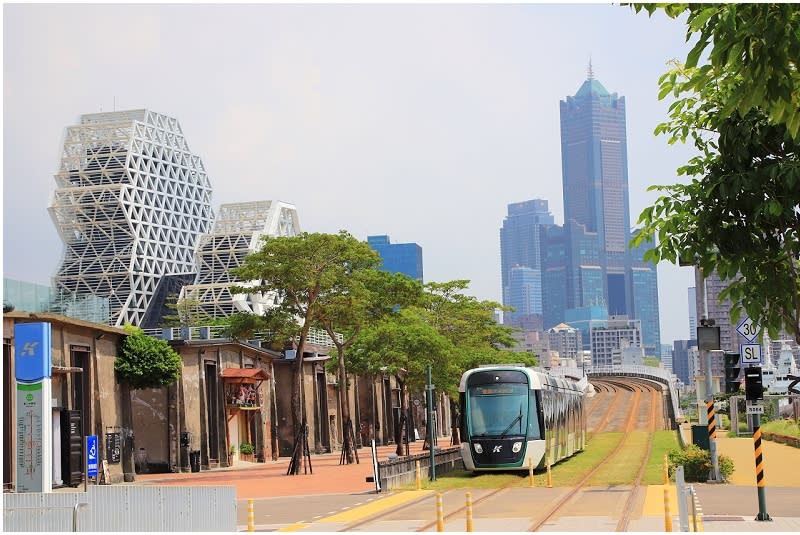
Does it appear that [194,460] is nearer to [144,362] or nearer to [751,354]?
[144,362]

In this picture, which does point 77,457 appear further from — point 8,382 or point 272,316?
point 272,316

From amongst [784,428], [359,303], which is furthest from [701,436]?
[784,428]

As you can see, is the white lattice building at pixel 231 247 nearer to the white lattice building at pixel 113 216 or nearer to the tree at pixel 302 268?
the white lattice building at pixel 113 216

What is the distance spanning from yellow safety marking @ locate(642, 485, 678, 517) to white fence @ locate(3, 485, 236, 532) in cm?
919

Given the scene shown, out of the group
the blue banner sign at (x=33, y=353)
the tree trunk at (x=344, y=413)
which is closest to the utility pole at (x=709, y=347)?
the blue banner sign at (x=33, y=353)

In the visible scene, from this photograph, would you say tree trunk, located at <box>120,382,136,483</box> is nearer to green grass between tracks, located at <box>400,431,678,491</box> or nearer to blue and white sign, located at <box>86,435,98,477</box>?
blue and white sign, located at <box>86,435,98,477</box>

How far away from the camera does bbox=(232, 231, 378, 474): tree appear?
44844 millimetres

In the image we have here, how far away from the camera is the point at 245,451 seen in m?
59.6

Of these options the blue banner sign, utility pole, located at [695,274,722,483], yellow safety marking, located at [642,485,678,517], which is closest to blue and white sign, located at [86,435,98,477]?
the blue banner sign

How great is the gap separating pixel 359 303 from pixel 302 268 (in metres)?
3.87

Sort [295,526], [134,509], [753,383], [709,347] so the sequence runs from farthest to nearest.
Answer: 1. [709,347]
2. [295,526]
3. [753,383]
4. [134,509]

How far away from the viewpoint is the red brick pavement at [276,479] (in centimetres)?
3560

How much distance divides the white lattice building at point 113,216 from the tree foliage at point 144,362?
116 metres

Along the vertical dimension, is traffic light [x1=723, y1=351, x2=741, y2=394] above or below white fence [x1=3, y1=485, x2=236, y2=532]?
above
